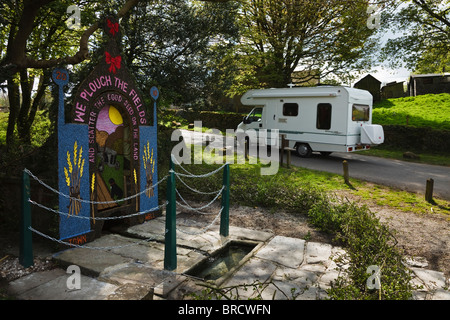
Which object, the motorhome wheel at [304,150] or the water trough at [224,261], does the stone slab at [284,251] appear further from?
the motorhome wheel at [304,150]

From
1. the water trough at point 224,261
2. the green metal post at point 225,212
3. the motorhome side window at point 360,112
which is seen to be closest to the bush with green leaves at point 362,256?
the water trough at point 224,261

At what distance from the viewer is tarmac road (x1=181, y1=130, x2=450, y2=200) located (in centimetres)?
977

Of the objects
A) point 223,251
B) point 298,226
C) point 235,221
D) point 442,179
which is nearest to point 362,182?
point 442,179

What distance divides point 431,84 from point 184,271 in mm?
29356

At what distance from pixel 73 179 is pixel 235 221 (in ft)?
10.7

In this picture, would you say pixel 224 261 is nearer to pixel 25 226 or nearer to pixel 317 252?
pixel 317 252

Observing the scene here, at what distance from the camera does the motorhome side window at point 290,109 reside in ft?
47.0

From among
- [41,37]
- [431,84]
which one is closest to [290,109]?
[41,37]

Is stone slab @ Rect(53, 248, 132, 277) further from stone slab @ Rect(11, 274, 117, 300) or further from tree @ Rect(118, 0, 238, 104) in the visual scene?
tree @ Rect(118, 0, 238, 104)

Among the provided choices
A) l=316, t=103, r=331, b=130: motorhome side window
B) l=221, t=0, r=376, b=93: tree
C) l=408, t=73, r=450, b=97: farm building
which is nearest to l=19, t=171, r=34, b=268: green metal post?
l=316, t=103, r=331, b=130: motorhome side window

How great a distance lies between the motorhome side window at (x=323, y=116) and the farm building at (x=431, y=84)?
18.0m
